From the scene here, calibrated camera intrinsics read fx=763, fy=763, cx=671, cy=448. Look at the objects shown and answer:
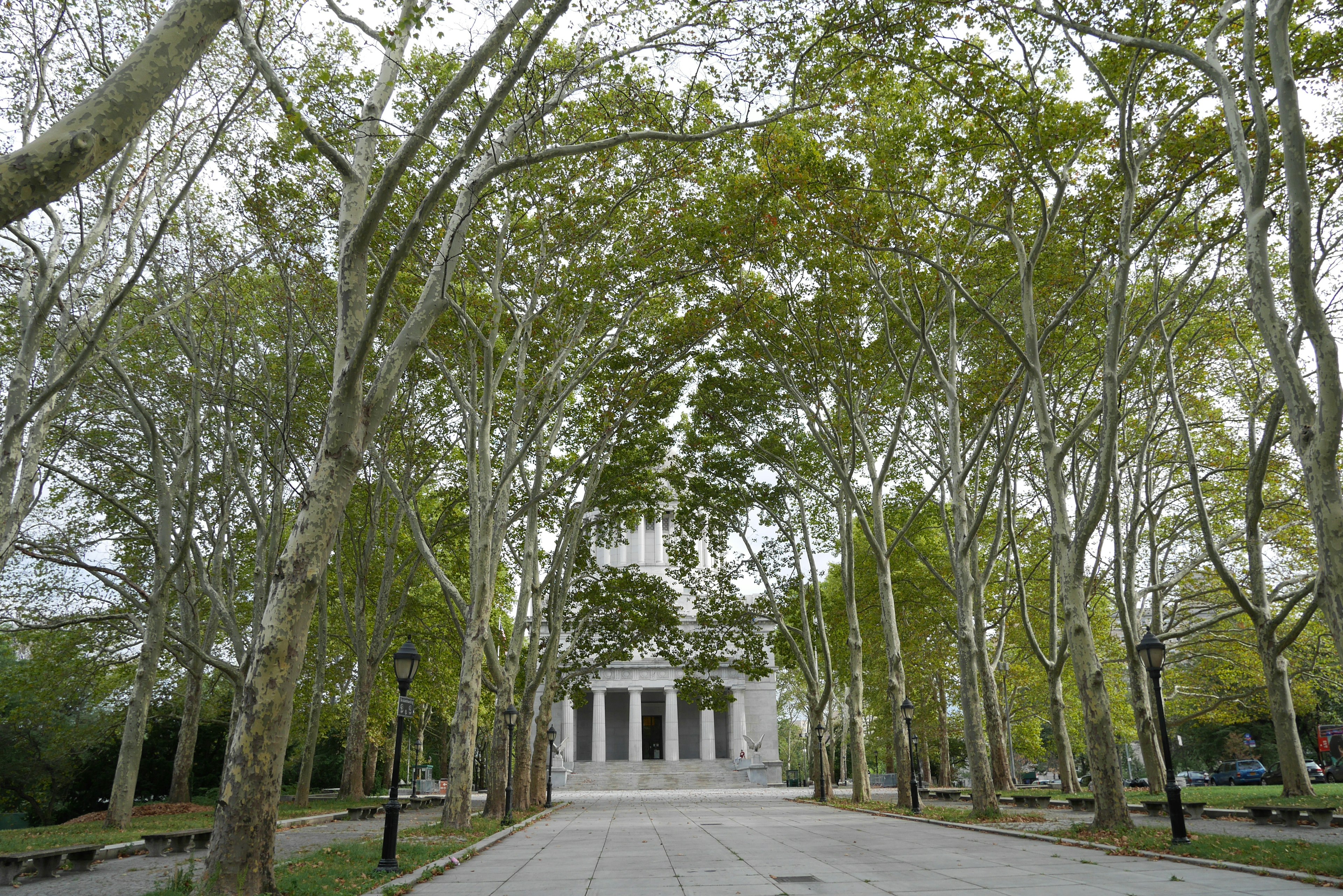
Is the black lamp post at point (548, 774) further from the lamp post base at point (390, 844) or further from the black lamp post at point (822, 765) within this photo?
the lamp post base at point (390, 844)

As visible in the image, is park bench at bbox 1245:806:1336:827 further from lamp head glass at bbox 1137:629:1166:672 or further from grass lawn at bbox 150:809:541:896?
grass lawn at bbox 150:809:541:896

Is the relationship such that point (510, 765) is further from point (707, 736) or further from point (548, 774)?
point (707, 736)

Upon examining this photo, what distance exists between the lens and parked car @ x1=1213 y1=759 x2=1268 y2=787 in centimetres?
3569

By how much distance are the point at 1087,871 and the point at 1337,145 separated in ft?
36.6

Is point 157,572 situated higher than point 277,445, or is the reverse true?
point 277,445

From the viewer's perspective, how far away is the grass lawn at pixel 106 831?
12.8 metres

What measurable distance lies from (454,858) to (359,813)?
39.0 ft

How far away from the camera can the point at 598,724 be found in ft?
166

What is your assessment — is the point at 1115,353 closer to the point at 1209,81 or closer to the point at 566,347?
the point at 1209,81

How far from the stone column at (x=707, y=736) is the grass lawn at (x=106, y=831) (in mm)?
30402

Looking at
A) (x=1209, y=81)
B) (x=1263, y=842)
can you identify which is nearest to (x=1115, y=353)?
(x=1209, y=81)

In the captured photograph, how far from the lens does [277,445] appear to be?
62.3 feet

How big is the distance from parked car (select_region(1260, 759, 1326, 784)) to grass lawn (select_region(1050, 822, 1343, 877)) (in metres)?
27.5

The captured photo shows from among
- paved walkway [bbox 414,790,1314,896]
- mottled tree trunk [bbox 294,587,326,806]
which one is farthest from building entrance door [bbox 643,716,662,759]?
paved walkway [bbox 414,790,1314,896]
